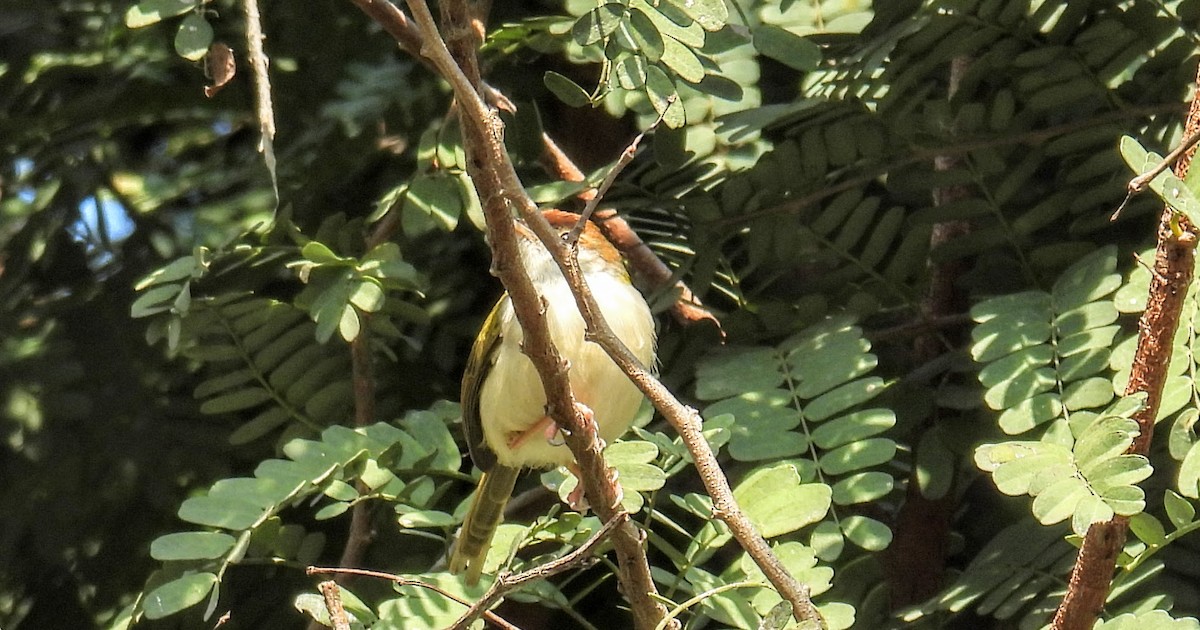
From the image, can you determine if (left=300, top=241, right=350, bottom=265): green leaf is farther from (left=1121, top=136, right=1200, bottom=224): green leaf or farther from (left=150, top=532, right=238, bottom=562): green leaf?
(left=1121, top=136, right=1200, bottom=224): green leaf

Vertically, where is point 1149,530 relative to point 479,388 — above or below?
above

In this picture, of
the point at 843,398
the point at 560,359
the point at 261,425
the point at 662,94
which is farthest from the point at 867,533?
the point at 261,425

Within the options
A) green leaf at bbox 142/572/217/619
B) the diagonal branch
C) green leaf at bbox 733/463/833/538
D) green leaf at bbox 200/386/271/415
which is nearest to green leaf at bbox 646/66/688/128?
the diagonal branch

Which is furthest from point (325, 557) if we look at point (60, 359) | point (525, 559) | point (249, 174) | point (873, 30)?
point (873, 30)

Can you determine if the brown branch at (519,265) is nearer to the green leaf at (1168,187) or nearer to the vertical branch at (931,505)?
the green leaf at (1168,187)

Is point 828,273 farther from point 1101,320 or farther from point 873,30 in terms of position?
point 1101,320

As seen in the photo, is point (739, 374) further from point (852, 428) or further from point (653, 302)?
point (653, 302)
